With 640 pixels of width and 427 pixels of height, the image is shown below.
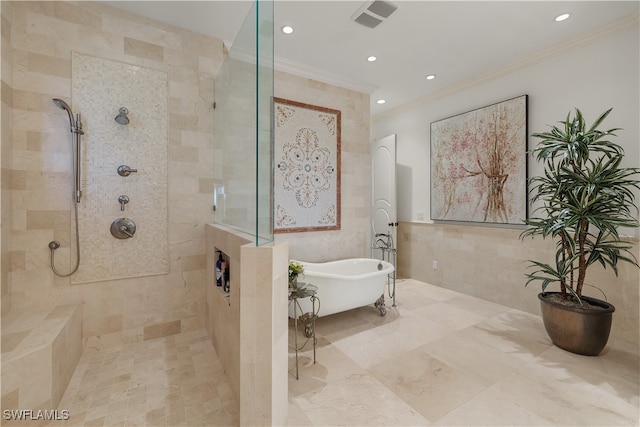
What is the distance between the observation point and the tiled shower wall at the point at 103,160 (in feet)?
6.16

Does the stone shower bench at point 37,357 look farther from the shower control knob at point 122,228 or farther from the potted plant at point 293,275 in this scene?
the potted plant at point 293,275

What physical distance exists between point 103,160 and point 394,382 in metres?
2.67

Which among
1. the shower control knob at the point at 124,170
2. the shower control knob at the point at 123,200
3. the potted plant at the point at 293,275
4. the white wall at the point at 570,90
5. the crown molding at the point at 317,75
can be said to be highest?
the crown molding at the point at 317,75

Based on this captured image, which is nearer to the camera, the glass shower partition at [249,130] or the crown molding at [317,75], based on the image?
the glass shower partition at [249,130]

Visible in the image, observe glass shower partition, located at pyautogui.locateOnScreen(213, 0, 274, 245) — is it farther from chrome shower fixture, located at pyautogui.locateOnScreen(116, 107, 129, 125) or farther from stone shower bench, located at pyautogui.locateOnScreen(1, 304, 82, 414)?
stone shower bench, located at pyautogui.locateOnScreen(1, 304, 82, 414)

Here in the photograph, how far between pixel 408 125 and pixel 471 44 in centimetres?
163

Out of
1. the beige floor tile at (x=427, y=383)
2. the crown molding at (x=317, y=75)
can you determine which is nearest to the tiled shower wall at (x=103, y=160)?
the crown molding at (x=317, y=75)

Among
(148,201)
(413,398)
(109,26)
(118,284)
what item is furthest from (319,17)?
(413,398)

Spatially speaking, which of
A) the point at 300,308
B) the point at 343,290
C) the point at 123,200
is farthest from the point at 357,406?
the point at 123,200

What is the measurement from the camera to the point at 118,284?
7.14ft

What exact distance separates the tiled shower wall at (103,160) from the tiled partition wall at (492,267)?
2.55 metres

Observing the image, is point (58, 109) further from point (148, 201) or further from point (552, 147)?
point (552, 147)

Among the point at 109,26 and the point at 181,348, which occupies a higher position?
the point at 109,26

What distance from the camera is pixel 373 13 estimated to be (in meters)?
2.23
